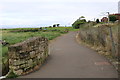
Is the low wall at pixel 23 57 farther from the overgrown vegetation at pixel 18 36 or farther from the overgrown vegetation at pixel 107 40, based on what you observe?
the overgrown vegetation at pixel 107 40

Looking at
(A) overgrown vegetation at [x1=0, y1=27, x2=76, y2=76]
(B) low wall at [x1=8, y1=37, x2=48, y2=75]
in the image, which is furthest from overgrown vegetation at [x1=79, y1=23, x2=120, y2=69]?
(A) overgrown vegetation at [x1=0, y1=27, x2=76, y2=76]

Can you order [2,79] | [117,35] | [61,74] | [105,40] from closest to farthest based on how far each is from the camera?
[2,79] → [61,74] → [117,35] → [105,40]

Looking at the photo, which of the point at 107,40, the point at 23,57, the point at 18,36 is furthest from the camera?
the point at 18,36

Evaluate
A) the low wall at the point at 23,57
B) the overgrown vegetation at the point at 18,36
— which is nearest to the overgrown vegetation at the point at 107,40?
the low wall at the point at 23,57

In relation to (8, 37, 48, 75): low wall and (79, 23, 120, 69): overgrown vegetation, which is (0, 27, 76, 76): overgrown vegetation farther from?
(79, 23, 120, 69): overgrown vegetation

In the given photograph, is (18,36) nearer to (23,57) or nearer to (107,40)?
(107,40)

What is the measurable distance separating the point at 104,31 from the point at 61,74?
4706 mm

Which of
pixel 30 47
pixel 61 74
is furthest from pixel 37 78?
pixel 30 47

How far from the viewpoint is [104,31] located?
9102 millimetres

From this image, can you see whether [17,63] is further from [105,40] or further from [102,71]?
[105,40]

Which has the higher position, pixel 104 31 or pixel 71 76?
pixel 104 31

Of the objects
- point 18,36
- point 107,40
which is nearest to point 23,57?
point 107,40

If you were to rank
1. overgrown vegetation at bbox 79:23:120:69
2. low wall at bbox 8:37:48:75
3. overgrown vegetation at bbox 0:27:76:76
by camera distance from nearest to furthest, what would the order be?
low wall at bbox 8:37:48:75 → overgrown vegetation at bbox 79:23:120:69 → overgrown vegetation at bbox 0:27:76:76

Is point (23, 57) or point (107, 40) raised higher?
point (107, 40)
